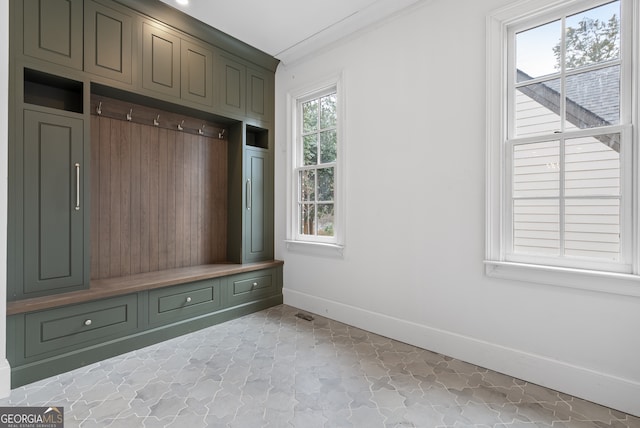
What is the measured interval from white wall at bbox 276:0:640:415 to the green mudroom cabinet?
3.70ft

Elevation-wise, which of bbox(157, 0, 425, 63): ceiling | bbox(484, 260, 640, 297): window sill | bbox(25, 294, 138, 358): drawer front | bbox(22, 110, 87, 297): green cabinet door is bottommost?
bbox(25, 294, 138, 358): drawer front

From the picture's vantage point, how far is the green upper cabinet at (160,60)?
9.23 ft

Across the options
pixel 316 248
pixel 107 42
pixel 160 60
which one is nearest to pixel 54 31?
pixel 107 42

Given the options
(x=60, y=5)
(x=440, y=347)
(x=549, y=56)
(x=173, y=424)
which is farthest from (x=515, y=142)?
(x=60, y=5)

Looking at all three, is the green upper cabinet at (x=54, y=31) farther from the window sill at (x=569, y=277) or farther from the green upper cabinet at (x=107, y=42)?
the window sill at (x=569, y=277)

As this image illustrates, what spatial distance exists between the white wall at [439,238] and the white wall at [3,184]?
2.53 meters

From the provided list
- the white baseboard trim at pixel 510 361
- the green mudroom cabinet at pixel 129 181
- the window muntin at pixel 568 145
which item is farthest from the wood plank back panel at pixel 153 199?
the window muntin at pixel 568 145

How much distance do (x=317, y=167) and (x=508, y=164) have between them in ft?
6.29

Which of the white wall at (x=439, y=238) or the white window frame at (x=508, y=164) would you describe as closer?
the white window frame at (x=508, y=164)

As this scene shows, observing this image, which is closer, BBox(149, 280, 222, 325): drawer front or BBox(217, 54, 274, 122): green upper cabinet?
BBox(149, 280, 222, 325): drawer front

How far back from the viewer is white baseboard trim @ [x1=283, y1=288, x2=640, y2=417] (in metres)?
1.88

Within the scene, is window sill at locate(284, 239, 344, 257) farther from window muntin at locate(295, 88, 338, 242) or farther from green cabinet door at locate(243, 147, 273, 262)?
green cabinet door at locate(243, 147, 273, 262)

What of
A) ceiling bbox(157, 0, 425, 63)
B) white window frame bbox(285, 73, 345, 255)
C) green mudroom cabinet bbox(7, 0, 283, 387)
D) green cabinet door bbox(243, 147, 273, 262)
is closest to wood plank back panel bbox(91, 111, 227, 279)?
green mudroom cabinet bbox(7, 0, 283, 387)

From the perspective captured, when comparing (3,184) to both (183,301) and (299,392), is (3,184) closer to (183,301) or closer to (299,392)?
(183,301)
